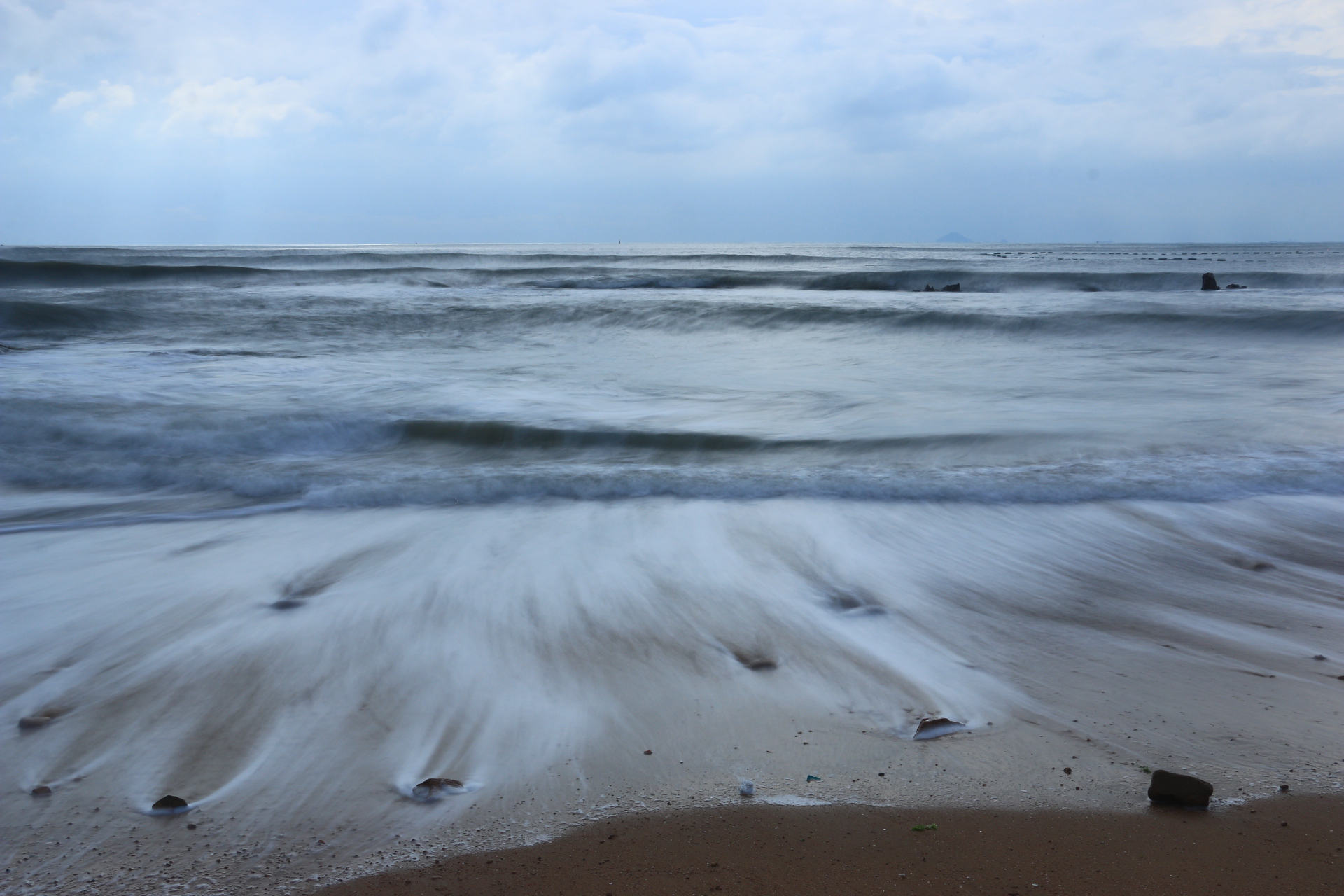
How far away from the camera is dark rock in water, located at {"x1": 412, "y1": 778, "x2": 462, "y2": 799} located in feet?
5.30

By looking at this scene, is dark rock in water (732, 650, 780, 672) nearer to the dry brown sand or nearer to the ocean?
the ocean

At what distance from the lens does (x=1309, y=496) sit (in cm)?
375

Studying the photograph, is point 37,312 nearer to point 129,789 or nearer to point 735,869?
point 129,789

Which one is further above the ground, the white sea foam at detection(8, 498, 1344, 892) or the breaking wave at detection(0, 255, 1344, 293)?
the breaking wave at detection(0, 255, 1344, 293)

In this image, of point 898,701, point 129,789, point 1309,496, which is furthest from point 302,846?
point 1309,496

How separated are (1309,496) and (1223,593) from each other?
1.59 meters

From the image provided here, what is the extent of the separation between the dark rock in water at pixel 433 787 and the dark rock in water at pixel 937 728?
1.06 meters

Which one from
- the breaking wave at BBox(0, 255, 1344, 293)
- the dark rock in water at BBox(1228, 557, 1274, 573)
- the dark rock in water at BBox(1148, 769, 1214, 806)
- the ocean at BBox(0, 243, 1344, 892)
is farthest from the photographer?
the breaking wave at BBox(0, 255, 1344, 293)

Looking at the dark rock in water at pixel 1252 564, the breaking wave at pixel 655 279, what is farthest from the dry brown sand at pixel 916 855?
the breaking wave at pixel 655 279

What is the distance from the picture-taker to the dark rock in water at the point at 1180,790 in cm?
152

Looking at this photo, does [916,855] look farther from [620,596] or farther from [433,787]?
[620,596]

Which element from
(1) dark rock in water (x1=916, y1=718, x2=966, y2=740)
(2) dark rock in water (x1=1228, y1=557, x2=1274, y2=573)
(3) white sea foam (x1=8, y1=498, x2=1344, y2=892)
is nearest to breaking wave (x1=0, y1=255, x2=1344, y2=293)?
(3) white sea foam (x1=8, y1=498, x2=1344, y2=892)

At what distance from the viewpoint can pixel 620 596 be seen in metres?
2.74

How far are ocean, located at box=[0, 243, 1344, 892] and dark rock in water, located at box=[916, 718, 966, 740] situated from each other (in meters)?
0.03
